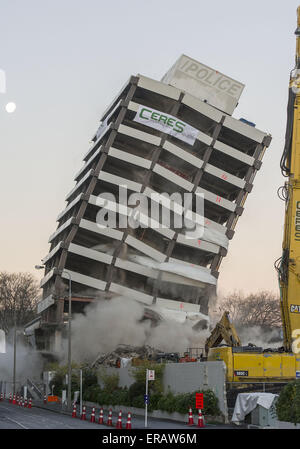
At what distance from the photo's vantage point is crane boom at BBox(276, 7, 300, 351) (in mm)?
35031

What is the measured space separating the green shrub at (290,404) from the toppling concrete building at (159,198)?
52373mm

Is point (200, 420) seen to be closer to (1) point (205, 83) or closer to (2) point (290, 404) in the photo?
(2) point (290, 404)

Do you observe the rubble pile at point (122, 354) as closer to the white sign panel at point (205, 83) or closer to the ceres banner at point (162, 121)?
the ceres banner at point (162, 121)

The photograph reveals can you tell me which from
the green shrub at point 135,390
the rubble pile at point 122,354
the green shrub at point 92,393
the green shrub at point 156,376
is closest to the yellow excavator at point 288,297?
the green shrub at point 156,376

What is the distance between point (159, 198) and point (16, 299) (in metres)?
49.2

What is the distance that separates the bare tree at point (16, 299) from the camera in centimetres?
11862

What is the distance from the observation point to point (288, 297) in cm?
3512

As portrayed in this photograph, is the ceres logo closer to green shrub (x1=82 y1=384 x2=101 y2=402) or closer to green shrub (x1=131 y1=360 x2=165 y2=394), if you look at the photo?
green shrub (x1=82 y1=384 x2=101 y2=402)

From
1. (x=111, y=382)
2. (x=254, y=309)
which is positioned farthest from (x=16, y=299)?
(x=111, y=382)

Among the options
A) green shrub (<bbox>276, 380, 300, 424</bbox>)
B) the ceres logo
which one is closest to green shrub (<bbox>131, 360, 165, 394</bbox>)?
green shrub (<bbox>276, 380, 300, 424</bbox>)

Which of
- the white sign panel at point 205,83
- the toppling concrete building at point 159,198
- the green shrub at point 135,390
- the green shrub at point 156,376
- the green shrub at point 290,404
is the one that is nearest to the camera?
the green shrub at point 290,404

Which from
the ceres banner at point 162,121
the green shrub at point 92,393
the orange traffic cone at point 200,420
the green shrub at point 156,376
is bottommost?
the green shrub at point 92,393

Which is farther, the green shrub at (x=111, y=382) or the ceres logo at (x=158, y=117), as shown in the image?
the ceres logo at (x=158, y=117)
